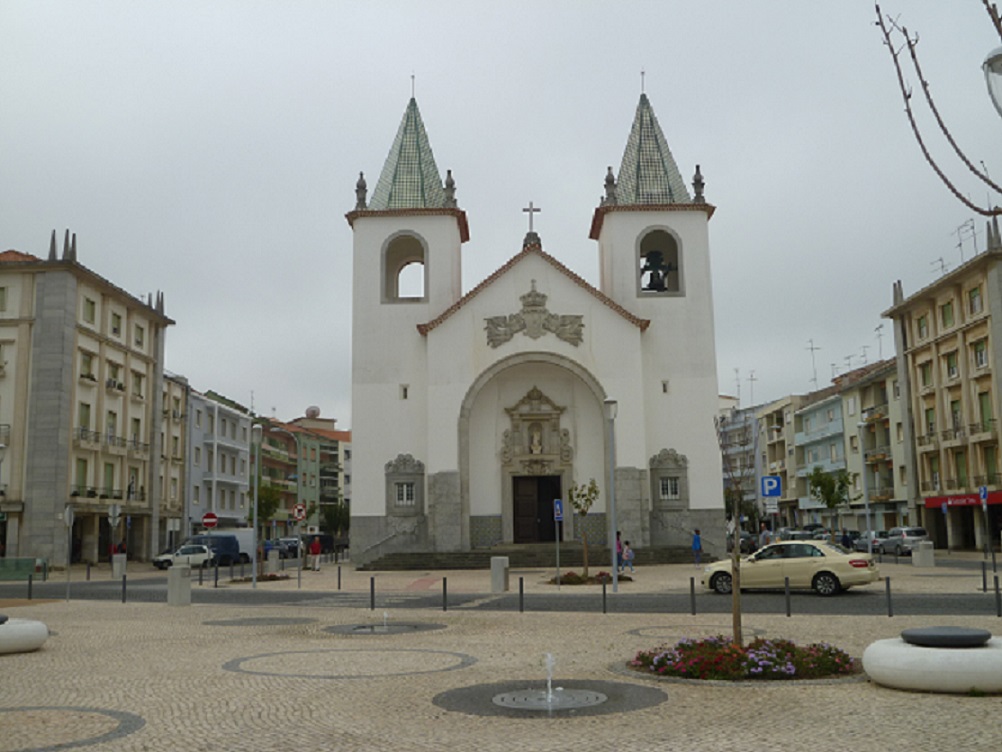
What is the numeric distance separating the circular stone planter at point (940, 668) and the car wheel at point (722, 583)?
14246mm

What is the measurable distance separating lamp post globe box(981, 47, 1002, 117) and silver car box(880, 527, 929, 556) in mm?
44663

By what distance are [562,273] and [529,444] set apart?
24.1 feet

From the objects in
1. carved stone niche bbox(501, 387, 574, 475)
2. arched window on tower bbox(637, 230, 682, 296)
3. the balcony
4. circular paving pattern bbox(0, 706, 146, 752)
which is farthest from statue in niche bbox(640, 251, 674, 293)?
circular paving pattern bbox(0, 706, 146, 752)

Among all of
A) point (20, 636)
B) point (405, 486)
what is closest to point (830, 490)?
point (405, 486)

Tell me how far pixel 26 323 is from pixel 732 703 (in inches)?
1660

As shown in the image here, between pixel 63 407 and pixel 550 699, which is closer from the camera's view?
pixel 550 699

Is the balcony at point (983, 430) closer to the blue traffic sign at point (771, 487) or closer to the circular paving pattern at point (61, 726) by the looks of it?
the blue traffic sign at point (771, 487)

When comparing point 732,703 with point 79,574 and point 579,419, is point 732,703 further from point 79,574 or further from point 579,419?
point 79,574

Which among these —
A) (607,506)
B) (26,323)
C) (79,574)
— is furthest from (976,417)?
(26,323)

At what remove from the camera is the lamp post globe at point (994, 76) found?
5.14 m

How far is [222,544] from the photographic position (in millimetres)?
46875

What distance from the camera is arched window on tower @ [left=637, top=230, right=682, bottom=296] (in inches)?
1694

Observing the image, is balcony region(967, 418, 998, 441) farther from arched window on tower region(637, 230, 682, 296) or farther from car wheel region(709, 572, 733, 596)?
car wheel region(709, 572, 733, 596)

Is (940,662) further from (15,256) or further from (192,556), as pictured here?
(15,256)
